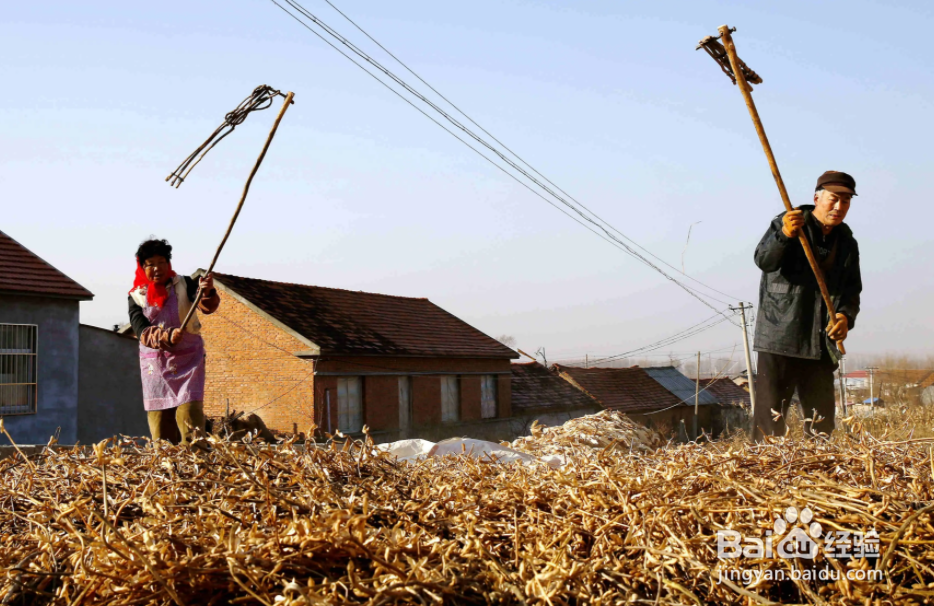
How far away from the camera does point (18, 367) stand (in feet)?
48.8

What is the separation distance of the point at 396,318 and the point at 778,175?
80.2 feet

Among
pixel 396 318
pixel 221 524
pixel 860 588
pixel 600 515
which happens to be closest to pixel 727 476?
pixel 600 515

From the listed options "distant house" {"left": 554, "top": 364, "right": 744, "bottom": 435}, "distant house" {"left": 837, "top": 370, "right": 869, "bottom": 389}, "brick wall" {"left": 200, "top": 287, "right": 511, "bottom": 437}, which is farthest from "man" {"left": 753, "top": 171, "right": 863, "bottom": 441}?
"distant house" {"left": 837, "top": 370, "right": 869, "bottom": 389}

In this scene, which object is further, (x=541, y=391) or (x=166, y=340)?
(x=541, y=391)

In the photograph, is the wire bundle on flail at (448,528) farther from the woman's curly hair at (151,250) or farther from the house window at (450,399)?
the house window at (450,399)

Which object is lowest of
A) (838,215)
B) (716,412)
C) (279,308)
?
(716,412)

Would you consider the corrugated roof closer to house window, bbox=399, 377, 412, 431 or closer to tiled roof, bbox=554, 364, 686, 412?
tiled roof, bbox=554, 364, 686, 412

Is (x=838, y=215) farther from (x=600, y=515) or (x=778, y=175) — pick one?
(x=600, y=515)

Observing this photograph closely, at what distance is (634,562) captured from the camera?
5.46 feet

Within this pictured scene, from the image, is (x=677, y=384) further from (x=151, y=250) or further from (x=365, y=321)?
(x=151, y=250)

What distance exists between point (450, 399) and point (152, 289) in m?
22.1

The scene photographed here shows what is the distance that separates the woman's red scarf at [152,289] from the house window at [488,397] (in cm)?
2322

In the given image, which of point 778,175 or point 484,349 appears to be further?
point 484,349

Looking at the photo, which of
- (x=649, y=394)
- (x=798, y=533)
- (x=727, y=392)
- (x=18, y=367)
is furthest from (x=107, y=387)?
(x=727, y=392)
